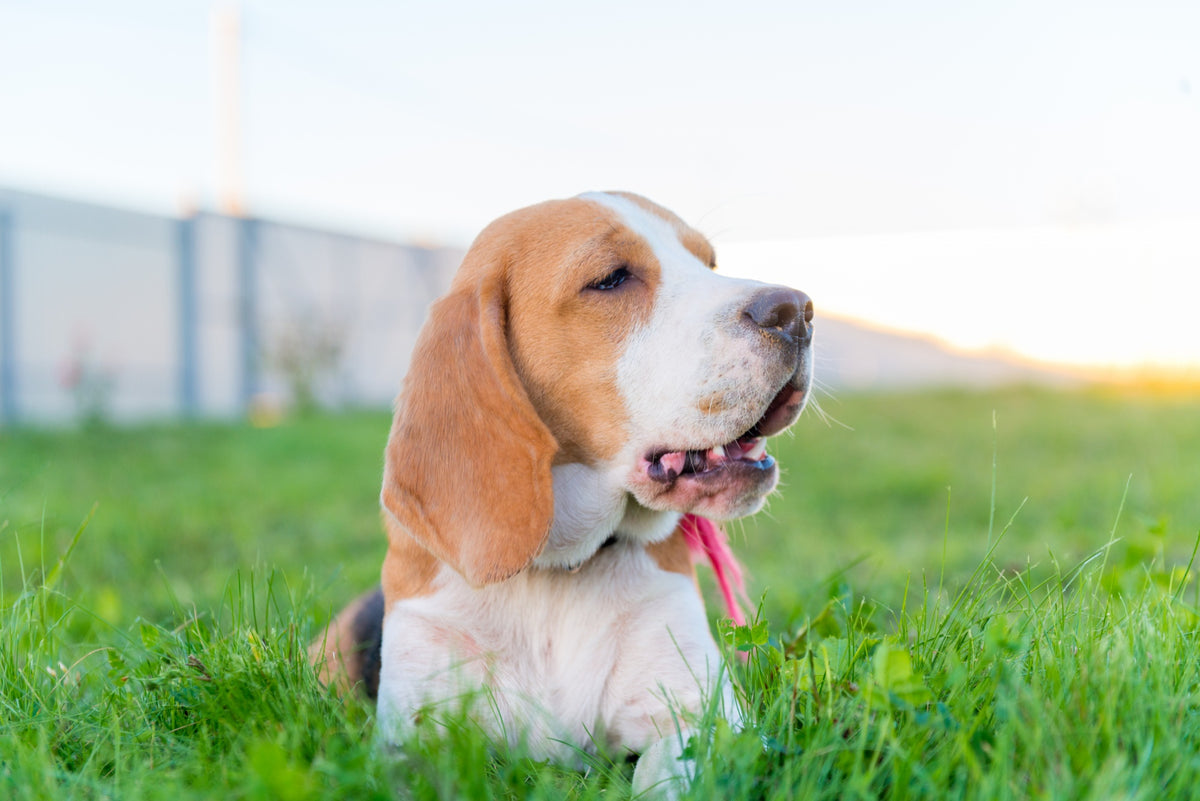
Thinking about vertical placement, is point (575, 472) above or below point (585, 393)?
below

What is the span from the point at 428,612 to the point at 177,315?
15.4m

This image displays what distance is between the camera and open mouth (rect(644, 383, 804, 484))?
8.08 ft

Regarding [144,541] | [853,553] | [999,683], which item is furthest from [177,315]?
[999,683]

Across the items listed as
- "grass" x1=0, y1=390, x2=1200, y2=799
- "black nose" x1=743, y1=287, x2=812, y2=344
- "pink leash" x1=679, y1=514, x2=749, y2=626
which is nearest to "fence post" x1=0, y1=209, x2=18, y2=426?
"grass" x1=0, y1=390, x2=1200, y2=799

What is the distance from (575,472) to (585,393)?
204 mm

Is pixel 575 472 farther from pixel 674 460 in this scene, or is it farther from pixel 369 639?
pixel 369 639

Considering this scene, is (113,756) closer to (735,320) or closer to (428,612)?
(428,612)

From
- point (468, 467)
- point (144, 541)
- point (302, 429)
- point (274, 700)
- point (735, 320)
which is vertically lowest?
point (302, 429)

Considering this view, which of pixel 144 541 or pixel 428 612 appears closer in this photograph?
pixel 428 612

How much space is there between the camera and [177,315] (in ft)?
53.7

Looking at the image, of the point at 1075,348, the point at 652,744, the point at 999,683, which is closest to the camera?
the point at 999,683

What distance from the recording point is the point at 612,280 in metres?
2.62

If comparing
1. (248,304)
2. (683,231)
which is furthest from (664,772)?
(248,304)

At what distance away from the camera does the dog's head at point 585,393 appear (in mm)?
2359
